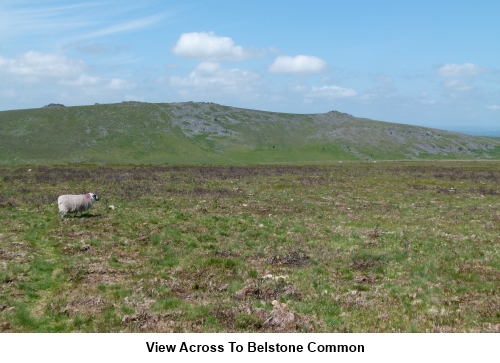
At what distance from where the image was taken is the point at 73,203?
89.0ft

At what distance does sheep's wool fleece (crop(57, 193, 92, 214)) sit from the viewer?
87.9 feet

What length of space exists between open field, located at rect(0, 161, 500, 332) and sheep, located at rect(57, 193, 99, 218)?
901 millimetres

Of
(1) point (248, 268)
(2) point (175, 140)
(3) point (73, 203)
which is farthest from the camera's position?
(2) point (175, 140)

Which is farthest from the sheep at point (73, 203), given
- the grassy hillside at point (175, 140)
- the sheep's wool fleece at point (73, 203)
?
the grassy hillside at point (175, 140)

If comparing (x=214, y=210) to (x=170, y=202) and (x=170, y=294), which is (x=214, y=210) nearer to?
(x=170, y=202)

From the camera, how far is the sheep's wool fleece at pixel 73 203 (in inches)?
1054

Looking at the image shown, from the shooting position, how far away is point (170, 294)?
14.0 metres

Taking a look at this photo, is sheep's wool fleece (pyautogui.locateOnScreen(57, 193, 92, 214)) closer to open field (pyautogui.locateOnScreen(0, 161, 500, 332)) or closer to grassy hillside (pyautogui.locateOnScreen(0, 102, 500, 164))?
open field (pyautogui.locateOnScreen(0, 161, 500, 332))

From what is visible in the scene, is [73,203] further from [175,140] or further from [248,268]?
[175,140]

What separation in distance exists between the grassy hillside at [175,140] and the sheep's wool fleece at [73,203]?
99.9 m

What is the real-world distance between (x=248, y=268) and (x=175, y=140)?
14526 cm

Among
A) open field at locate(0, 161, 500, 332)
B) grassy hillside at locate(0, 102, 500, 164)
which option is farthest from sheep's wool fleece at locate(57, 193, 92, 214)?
grassy hillside at locate(0, 102, 500, 164)

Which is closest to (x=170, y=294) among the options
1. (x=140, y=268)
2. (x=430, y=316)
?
(x=140, y=268)

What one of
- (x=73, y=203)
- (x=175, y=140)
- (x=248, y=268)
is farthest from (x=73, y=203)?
(x=175, y=140)
